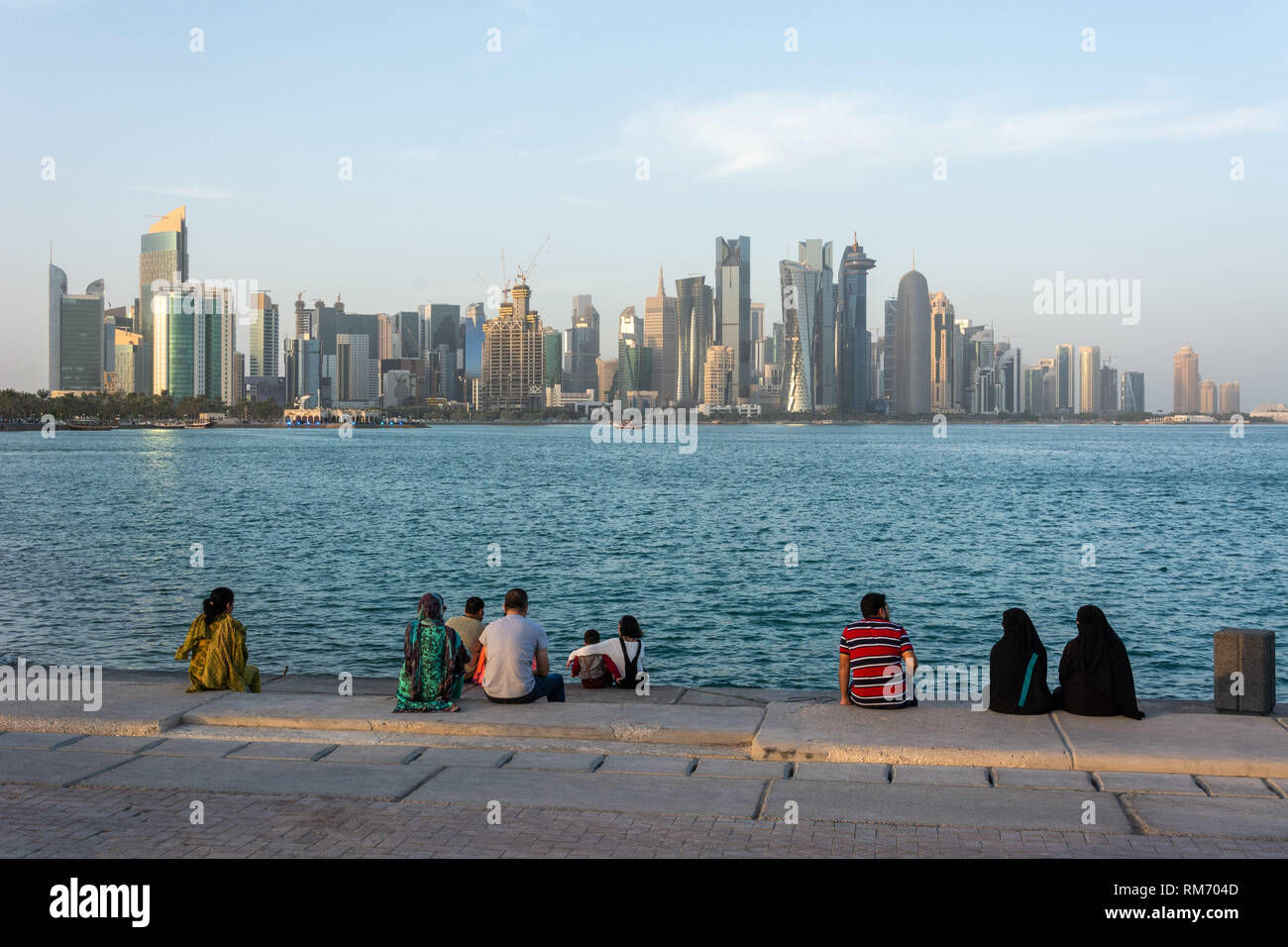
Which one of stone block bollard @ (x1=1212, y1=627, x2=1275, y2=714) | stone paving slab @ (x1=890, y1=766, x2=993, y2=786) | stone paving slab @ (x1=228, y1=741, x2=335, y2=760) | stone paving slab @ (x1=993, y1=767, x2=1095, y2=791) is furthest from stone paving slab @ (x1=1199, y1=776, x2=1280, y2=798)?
stone paving slab @ (x1=228, y1=741, x2=335, y2=760)

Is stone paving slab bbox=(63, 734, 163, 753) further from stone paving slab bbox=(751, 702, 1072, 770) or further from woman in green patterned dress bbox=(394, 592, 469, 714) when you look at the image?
stone paving slab bbox=(751, 702, 1072, 770)

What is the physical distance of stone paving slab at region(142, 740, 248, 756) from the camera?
9664mm

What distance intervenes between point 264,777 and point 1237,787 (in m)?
7.61

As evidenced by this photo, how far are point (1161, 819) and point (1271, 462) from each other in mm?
154440

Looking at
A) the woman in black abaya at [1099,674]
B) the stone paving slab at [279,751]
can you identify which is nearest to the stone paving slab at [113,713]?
the stone paving slab at [279,751]

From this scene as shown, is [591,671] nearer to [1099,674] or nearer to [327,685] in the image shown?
[327,685]

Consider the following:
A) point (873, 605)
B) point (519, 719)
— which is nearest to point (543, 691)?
point (519, 719)

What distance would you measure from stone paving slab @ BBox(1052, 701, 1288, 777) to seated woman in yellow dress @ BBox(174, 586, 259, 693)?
27.2 ft

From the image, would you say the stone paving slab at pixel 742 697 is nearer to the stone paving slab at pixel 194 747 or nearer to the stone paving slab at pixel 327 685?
the stone paving slab at pixel 327 685

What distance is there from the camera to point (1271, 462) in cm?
14225

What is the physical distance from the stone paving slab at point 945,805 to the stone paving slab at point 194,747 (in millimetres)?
4810

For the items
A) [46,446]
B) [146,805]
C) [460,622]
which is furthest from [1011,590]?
[46,446]

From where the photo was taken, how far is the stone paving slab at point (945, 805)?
780cm
